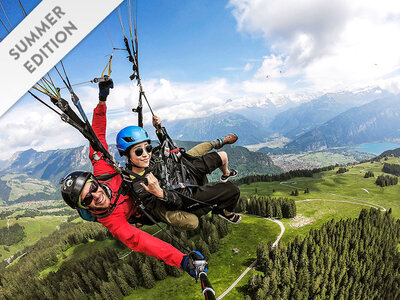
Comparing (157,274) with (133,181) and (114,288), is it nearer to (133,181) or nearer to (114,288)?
(114,288)

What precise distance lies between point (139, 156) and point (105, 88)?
7.75 feet

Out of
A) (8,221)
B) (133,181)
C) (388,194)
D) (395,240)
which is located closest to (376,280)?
(395,240)

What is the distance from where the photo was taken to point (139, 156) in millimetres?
6543

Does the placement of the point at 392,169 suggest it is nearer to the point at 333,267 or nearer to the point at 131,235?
the point at 333,267

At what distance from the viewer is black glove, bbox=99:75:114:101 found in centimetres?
606

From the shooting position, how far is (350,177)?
10694cm

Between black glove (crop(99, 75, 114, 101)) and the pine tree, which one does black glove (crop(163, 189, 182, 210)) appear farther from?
the pine tree

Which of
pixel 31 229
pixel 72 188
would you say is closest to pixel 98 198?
pixel 72 188

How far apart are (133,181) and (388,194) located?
346 feet

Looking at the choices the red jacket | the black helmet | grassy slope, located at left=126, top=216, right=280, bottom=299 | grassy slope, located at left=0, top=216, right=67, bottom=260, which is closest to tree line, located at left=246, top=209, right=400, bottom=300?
grassy slope, located at left=126, top=216, right=280, bottom=299

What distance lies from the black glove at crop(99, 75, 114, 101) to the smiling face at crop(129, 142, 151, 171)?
6.26ft

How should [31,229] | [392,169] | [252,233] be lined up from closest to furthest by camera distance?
[252,233], [392,169], [31,229]

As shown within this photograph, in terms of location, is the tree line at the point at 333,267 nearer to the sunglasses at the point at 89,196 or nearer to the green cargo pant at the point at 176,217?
the green cargo pant at the point at 176,217

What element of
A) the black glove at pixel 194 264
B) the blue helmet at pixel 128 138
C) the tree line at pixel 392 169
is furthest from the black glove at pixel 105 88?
the tree line at pixel 392 169
